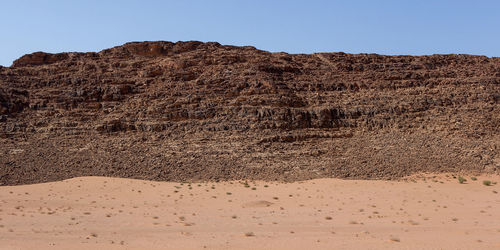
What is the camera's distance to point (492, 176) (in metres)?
26.0

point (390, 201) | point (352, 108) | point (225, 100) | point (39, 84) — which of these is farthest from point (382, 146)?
point (39, 84)

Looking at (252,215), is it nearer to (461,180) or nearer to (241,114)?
(461,180)

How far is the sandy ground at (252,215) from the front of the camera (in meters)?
11.5

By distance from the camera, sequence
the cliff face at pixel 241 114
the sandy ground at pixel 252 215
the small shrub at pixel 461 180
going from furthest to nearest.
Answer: the cliff face at pixel 241 114 < the small shrub at pixel 461 180 < the sandy ground at pixel 252 215

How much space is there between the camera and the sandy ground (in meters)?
11.5

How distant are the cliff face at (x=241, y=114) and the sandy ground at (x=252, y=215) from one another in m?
2.63

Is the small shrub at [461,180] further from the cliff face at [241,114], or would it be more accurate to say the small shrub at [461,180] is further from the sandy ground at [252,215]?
the cliff face at [241,114]

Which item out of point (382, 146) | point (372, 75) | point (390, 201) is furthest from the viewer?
point (372, 75)

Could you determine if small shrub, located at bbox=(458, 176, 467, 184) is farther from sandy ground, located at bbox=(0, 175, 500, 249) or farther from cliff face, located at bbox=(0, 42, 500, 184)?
cliff face, located at bbox=(0, 42, 500, 184)

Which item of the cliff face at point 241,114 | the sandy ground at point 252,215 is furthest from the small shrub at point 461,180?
the cliff face at point 241,114

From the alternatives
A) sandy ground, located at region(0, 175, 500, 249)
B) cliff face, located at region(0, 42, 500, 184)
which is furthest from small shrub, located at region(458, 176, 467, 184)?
cliff face, located at region(0, 42, 500, 184)

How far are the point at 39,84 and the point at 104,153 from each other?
41.7 feet

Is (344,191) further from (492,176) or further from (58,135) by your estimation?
(58,135)

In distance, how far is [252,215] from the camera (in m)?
17.0
